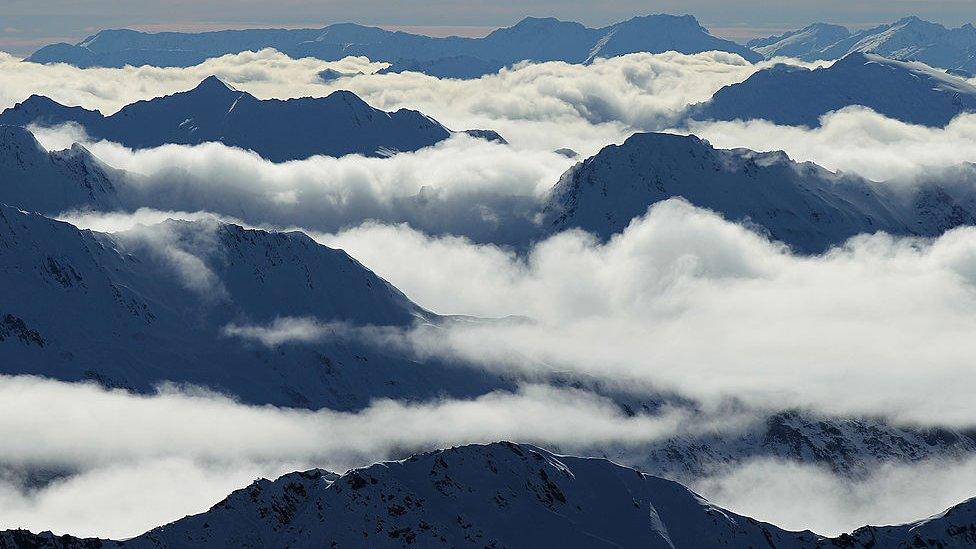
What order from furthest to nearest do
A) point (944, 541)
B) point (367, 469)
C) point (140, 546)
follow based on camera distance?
point (944, 541) < point (367, 469) < point (140, 546)

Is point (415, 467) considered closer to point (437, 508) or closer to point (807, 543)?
point (437, 508)

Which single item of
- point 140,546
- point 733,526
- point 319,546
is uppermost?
point 140,546

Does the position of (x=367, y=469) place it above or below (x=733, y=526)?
above

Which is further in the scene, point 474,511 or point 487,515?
point 487,515

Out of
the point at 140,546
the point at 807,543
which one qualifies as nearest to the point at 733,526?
the point at 807,543

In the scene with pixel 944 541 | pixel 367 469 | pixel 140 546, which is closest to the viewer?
pixel 140 546

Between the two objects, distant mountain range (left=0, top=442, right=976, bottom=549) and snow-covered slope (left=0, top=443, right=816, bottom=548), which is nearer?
distant mountain range (left=0, top=442, right=976, bottom=549)

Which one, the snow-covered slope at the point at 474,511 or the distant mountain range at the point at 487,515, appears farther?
the snow-covered slope at the point at 474,511

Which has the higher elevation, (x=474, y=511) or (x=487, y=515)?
(x=474, y=511)
